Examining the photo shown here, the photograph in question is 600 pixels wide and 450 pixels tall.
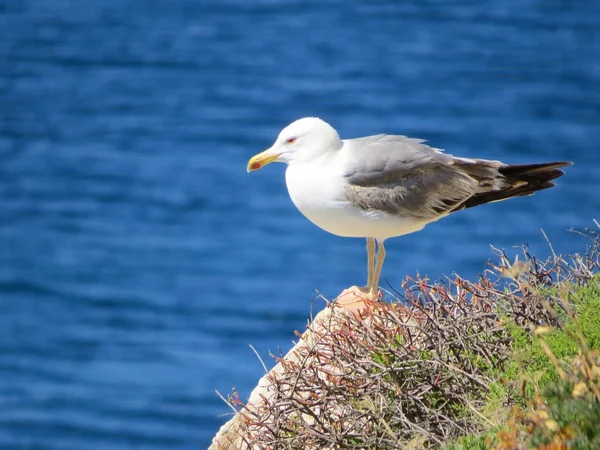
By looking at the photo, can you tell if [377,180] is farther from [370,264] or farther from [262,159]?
[262,159]

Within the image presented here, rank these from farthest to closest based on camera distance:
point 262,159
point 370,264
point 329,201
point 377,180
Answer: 1. point 370,264
2. point 262,159
3. point 377,180
4. point 329,201

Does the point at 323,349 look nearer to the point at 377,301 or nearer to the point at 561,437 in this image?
the point at 377,301

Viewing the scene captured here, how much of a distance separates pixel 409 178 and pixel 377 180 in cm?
27

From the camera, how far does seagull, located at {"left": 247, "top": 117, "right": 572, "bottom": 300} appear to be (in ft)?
20.7

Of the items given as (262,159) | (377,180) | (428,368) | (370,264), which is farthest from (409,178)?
(428,368)

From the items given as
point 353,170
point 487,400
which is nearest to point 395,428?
point 487,400

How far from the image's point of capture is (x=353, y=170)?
6.36 m

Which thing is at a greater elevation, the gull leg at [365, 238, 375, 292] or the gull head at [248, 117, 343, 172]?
the gull head at [248, 117, 343, 172]

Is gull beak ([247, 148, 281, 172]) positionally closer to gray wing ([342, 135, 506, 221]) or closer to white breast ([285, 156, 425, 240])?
white breast ([285, 156, 425, 240])

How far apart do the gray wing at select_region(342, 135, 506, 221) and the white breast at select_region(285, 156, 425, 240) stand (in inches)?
2.2

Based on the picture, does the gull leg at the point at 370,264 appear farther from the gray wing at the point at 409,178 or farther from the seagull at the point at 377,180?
the gray wing at the point at 409,178

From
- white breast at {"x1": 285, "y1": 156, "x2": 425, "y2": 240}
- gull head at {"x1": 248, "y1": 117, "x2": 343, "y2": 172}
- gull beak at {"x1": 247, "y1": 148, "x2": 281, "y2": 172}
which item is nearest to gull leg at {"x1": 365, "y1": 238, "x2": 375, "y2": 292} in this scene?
white breast at {"x1": 285, "y1": 156, "x2": 425, "y2": 240}

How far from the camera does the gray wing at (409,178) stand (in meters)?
6.37

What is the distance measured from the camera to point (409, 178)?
6605 mm
